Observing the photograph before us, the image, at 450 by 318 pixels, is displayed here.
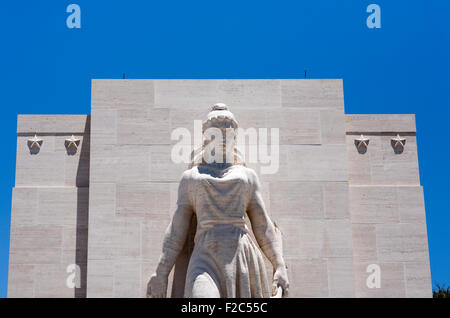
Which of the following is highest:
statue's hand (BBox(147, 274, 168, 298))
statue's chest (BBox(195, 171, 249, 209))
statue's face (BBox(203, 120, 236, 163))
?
statue's face (BBox(203, 120, 236, 163))

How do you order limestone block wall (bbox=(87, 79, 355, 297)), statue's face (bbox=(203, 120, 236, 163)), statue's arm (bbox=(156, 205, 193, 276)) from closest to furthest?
statue's arm (bbox=(156, 205, 193, 276)) → statue's face (bbox=(203, 120, 236, 163)) → limestone block wall (bbox=(87, 79, 355, 297))

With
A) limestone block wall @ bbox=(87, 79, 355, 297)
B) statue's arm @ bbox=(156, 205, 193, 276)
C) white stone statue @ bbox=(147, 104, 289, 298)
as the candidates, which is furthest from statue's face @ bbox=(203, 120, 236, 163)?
limestone block wall @ bbox=(87, 79, 355, 297)

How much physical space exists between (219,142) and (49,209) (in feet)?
11.6

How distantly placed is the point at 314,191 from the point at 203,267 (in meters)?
3.00

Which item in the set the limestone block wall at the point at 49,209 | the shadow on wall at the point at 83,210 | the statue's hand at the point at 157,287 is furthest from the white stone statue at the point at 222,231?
the limestone block wall at the point at 49,209

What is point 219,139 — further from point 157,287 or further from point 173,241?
point 157,287

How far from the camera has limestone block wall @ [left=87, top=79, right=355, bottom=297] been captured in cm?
1295

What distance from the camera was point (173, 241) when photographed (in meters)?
11.9

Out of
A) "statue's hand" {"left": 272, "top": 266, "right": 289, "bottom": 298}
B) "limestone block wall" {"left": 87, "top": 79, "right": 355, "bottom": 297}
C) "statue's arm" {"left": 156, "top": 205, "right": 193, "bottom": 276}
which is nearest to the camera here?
"statue's hand" {"left": 272, "top": 266, "right": 289, "bottom": 298}

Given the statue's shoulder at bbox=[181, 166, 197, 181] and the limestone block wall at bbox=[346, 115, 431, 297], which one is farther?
the limestone block wall at bbox=[346, 115, 431, 297]

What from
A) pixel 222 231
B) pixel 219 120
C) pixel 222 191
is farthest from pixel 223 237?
pixel 219 120

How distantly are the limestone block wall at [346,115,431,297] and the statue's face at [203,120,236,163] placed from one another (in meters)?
2.78

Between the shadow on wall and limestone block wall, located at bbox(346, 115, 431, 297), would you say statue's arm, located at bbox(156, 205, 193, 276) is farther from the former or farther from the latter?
limestone block wall, located at bbox(346, 115, 431, 297)
